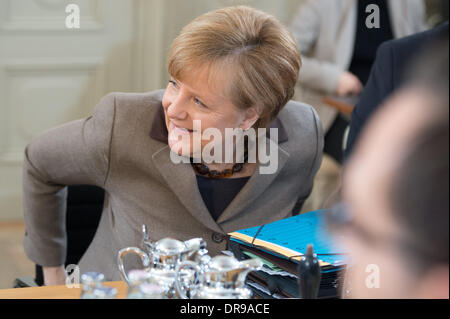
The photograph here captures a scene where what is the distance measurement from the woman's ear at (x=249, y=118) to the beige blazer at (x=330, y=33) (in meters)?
1.72

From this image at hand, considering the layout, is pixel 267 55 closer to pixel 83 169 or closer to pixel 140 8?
pixel 83 169

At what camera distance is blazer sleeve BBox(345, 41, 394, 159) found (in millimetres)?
1484

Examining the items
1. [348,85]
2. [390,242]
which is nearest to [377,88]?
[390,242]

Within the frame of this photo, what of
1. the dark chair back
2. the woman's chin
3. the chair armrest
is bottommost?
the chair armrest

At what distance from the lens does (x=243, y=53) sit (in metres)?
1.43

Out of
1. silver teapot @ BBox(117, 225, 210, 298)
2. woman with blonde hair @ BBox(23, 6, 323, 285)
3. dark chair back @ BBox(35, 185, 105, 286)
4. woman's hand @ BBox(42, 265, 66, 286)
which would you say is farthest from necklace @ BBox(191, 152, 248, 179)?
silver teapot @ BBox(117, 225, 210, 298)

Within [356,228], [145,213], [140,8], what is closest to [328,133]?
[140,8]

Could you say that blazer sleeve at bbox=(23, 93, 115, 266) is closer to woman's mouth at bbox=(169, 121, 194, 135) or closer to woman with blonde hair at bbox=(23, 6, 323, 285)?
woman with blonde hair at bbox=(23, 6, 323, 285)

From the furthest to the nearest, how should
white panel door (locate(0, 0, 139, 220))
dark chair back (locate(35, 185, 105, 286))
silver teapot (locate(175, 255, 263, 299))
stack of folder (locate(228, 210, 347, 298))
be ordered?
white panel door (locate(0, 0, 139, 220))
dark chair back (locate(35, 185, 105, 286))
stack of folder (locate(228, 210, 347, 298))
silver teapot (locate(175, 255, 263, 299))

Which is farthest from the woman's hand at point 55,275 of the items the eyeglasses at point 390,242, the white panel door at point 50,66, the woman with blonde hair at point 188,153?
the white panel door at point 50,66

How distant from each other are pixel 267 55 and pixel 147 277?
65 centimetres

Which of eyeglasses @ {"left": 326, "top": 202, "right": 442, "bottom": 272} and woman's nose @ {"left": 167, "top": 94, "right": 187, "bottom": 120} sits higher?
eyeglasses @ {"left": 326, "top": 202, "right": 442, "bottom": 272}

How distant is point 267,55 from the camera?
1442mm

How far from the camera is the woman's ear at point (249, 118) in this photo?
151cm
